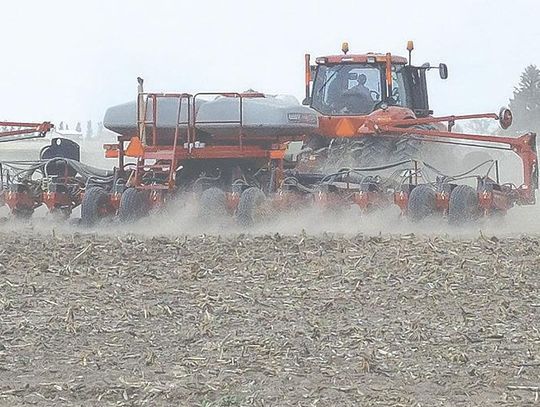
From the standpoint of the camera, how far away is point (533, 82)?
186ft

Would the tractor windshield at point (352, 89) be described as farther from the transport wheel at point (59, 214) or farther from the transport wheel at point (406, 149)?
the transport wheel at point (59, 214)

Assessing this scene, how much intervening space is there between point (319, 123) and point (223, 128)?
A: 1682mm

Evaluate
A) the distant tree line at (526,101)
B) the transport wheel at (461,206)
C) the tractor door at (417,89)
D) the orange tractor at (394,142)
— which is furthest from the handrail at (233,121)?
the distant tree line at (526,101)

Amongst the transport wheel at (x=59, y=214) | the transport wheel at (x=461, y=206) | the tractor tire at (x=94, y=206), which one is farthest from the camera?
the transport wheel at (x=59, y=214)

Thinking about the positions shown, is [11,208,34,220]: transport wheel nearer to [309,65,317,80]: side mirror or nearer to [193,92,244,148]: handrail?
[193,92,244,148]: handrail

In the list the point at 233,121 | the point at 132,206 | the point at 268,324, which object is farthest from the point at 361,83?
the point at 268,324

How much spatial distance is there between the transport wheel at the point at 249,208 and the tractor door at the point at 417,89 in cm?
373

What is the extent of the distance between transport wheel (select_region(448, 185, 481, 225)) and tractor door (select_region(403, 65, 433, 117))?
9.79ft

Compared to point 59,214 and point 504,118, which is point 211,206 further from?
point 504,118

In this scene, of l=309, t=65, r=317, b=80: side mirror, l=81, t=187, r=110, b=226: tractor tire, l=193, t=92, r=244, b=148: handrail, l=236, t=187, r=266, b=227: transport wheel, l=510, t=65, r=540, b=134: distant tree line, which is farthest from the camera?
l=510, t=65, r=540, b=134: distant tree line

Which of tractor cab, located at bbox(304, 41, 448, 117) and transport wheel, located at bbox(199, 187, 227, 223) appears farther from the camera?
tractor cab, located at bbox(304, 41, 448, 117)

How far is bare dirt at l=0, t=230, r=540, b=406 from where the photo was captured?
201 inches

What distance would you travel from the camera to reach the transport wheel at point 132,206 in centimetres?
1266

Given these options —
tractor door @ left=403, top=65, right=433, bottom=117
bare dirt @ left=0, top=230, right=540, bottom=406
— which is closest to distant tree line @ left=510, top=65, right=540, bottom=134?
tractor door @ left=403, top=65, right=433, bottom=117
